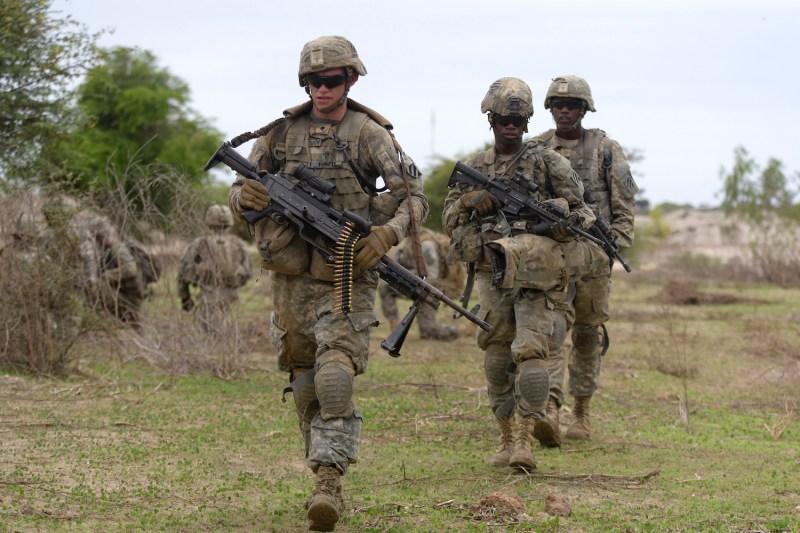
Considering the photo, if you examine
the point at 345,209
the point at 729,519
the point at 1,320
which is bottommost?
the point at 729,519

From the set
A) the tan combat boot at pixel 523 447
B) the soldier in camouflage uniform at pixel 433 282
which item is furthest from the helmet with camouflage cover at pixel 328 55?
the soldier in camouflage uniform at pixel 433 282

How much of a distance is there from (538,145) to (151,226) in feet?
14.2

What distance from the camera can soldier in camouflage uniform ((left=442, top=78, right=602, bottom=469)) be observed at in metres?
7.02

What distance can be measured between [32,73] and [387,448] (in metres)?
6.97

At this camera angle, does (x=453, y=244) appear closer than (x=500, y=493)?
No

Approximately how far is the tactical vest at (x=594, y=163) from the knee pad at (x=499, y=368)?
1448 millimetres

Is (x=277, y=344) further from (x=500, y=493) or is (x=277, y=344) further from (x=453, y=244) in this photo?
(x=453, y=244)

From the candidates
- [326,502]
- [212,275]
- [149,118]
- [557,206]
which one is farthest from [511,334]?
[149,118]

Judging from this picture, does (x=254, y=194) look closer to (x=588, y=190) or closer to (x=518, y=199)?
(x=518, y=199)

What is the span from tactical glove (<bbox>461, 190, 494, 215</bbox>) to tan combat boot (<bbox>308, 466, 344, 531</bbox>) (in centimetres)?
226

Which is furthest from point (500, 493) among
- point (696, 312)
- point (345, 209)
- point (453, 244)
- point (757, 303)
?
point (757, 303)

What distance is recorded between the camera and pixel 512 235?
730 cm

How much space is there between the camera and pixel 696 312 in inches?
709

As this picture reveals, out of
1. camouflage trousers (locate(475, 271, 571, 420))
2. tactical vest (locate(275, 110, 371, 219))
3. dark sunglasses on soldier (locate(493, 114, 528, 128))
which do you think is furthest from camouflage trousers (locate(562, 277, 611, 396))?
tactical vest (locate(275, 110, 371, 219))
